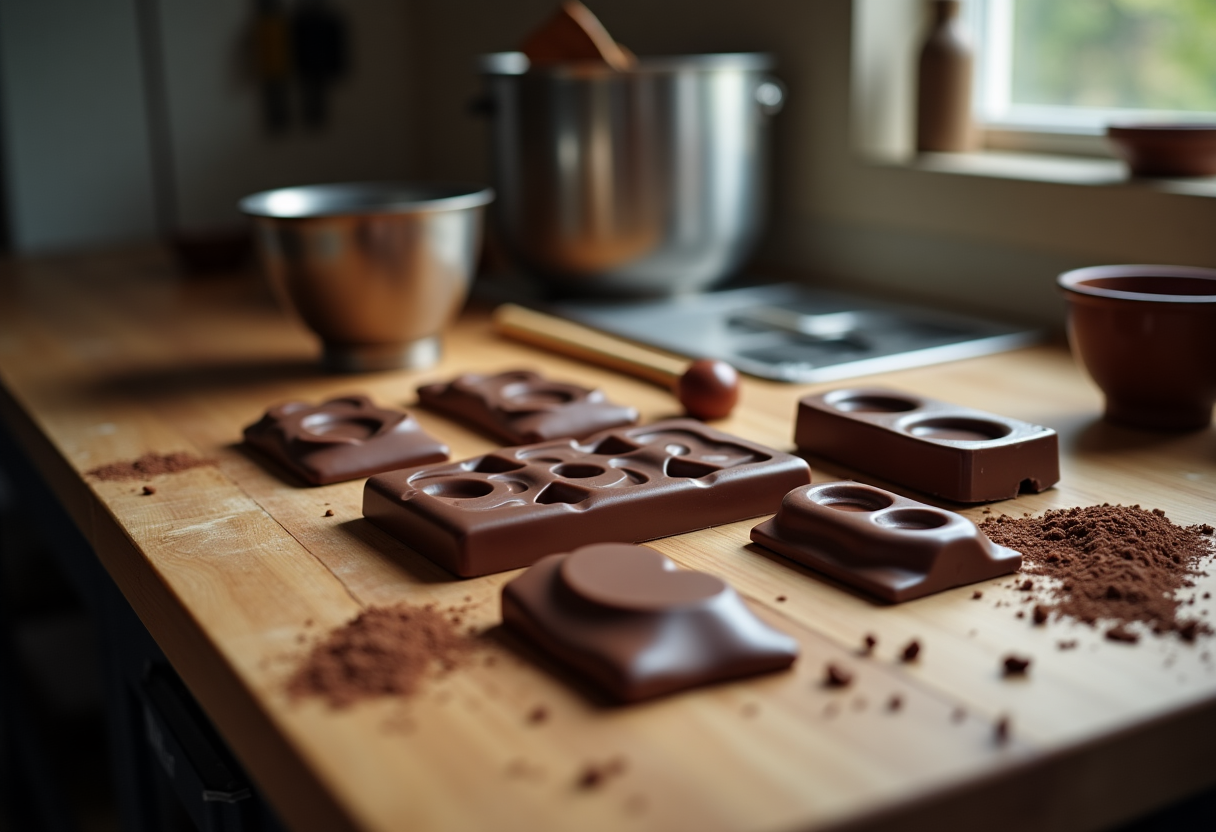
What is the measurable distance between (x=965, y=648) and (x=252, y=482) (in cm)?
53

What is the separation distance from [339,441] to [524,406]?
152 mm

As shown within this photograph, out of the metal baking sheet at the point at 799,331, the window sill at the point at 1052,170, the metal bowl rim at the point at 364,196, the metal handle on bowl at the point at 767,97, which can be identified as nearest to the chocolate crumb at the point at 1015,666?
the metal baking sheet at the point at 799,331

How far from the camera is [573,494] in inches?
28.9

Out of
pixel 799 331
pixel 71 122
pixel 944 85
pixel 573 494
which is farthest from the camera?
pixel 71 122

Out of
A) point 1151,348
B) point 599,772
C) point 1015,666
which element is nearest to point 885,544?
point 1015,666

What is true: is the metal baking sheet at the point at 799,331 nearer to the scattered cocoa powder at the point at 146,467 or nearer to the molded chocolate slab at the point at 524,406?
the molded chocolate slab at the point at 524,406

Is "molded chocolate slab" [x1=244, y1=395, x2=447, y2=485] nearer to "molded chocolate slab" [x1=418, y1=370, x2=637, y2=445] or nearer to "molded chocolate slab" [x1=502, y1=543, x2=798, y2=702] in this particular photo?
"molded chocolate slab" [x1=418, y1=370, x2=637, y2=445]

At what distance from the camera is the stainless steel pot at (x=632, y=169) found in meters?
1.34

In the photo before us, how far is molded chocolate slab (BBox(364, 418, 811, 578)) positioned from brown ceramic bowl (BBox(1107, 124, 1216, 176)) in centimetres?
61

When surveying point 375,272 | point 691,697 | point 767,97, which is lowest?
point 691,697

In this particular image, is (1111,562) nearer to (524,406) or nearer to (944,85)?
(524,406)

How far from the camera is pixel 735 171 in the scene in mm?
1414

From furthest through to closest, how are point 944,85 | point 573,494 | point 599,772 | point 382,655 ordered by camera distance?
1. point 944,85
2. point 573,494
3. point 382,655
4. point 599,772

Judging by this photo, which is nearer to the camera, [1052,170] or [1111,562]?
[1111,562]
